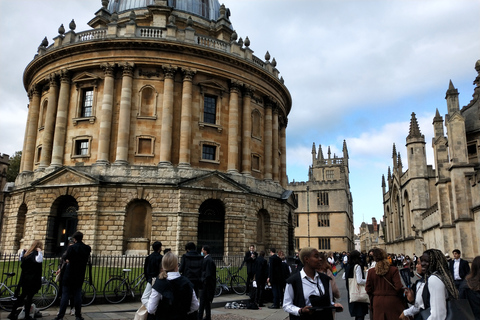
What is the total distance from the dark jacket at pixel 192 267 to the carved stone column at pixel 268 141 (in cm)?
2279

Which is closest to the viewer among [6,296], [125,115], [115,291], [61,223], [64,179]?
[6,296]

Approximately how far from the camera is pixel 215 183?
27.4m

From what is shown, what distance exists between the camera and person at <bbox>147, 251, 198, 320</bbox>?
501 cm

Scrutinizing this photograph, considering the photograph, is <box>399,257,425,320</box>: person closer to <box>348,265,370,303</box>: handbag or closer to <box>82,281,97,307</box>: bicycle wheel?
<box>348,265,370,303</box>: handbag

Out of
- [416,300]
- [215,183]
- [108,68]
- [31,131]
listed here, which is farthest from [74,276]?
[31,131]

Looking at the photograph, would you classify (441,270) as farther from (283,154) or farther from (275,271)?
(283,154)

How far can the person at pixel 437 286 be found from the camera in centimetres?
475

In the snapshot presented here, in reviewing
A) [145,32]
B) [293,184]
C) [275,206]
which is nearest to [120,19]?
[145,32]

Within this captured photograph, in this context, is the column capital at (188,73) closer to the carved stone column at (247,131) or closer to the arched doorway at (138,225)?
the carved stone column at (247,131)

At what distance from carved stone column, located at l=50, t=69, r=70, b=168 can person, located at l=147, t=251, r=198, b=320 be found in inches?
996

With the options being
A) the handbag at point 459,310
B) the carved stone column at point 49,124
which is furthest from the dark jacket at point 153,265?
the carved stone column at point 49,124

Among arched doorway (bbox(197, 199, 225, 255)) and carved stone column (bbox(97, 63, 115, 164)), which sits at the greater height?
carved stone column (bbox(97, 63, 115, 164))

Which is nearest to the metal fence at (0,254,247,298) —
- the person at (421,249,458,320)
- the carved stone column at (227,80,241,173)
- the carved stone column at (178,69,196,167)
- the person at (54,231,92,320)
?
the person at (54,231,92,320)

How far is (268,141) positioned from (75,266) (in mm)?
25383
